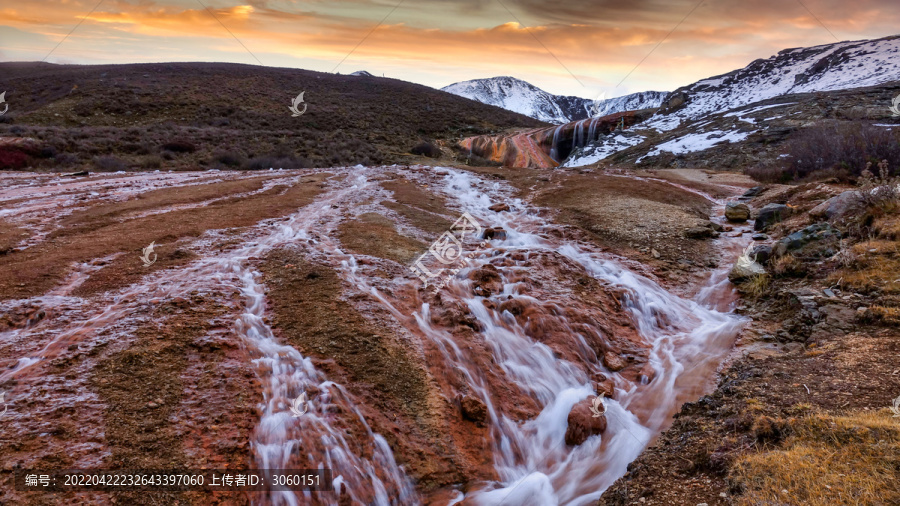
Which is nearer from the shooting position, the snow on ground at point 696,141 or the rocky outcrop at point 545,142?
the snow on ground at point 696,141

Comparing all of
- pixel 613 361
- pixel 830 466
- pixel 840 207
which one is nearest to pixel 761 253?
pixel 840 207

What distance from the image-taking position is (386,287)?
25.4 ft

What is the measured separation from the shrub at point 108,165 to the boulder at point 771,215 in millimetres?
23226

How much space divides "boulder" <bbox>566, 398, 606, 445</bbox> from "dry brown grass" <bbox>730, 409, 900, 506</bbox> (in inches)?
77.1

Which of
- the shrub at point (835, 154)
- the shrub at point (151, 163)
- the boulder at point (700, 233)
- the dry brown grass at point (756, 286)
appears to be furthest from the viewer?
the shrub at point (151, 163)

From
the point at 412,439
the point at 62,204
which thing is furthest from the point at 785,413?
the point at 62,204

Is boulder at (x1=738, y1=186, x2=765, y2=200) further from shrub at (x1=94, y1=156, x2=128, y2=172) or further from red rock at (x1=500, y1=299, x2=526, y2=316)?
shrub at (x1=94, y1=156, x2=128, y2=172)

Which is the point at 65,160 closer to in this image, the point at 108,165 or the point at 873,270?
the point at 108,165

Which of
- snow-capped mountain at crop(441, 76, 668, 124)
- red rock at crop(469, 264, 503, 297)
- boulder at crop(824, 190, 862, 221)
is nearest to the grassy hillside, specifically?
red rock at crop(469, 264, 503, 297)

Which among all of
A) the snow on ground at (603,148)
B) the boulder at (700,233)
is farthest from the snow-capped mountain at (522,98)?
the boulder at (700,233)

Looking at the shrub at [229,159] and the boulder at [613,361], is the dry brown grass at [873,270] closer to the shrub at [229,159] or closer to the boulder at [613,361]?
the boulder at [613,361]

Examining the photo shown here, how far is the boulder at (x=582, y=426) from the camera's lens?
5418mm

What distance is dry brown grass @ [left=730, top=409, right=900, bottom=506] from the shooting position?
9.78ft

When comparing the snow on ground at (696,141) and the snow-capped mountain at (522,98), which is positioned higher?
the snow-capped mountain at (522,98)
